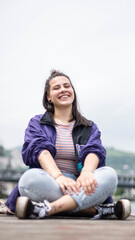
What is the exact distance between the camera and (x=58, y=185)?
2.52 metres

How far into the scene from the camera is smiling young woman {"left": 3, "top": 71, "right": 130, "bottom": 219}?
2.44 meters

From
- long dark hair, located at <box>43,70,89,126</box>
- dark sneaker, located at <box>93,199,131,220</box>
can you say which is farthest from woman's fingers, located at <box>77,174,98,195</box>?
long dark hair, located at <box>43,70,89,126</box>

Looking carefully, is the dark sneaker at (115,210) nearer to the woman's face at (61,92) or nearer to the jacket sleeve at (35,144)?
the jacket sleeve at (35,144)

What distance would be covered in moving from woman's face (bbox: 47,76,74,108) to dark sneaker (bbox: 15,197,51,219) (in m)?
1.05

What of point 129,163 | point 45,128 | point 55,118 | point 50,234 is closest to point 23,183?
point 45,128

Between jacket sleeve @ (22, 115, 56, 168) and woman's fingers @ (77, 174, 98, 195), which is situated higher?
jacket sleeve @ (22, 115, 56, 168)

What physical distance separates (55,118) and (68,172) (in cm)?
53

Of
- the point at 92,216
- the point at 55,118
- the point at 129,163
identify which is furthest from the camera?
the point at 129,163

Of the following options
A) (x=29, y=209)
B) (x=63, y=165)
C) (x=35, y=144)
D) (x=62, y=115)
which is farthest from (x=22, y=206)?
(x=62, y=115)

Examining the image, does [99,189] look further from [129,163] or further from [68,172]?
[129,163]

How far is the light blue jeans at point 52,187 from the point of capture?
97.6 inches

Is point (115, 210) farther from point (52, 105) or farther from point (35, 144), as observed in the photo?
point (52, 105)

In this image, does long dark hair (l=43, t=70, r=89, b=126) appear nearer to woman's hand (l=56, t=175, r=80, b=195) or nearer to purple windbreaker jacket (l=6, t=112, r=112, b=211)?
purple windbreaker jacket (l=6, t=112, r=112, b=211)

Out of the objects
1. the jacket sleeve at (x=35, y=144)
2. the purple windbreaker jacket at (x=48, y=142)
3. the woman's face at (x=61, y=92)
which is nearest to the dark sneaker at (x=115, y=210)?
the purple windbreaker jacket at (x=48, y=142)
